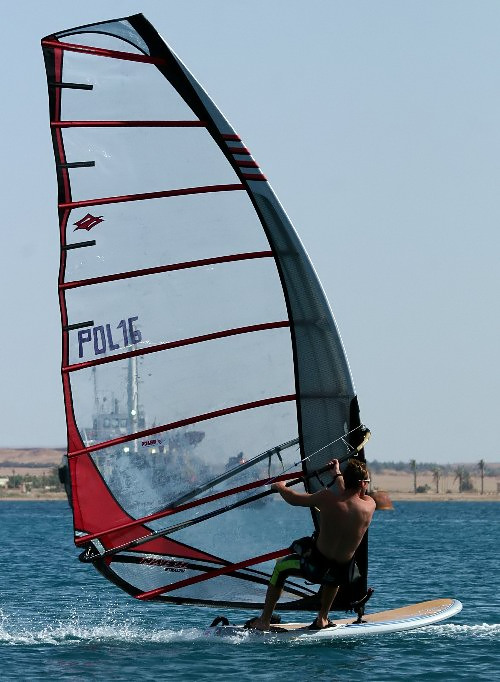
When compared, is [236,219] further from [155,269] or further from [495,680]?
[495,680]

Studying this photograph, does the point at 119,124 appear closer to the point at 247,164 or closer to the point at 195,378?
the point at 247,164

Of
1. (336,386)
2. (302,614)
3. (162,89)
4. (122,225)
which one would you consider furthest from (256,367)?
(302,614)

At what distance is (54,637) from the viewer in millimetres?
12000

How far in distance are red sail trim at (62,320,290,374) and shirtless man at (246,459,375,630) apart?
3.63 feet

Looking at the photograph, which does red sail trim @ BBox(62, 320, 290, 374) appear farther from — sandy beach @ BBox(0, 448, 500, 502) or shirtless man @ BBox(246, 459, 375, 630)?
sandy beach @ BBox(0, 448, 500, 502)

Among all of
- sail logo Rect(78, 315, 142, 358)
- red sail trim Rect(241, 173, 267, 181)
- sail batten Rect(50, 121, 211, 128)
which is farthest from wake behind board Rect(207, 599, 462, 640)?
sail batten Rect(50, 121, 211, 128)

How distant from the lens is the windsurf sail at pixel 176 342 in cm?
1073

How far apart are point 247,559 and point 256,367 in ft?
4.81

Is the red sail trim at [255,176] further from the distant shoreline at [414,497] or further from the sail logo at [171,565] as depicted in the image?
the distant shoreline at [414,497]

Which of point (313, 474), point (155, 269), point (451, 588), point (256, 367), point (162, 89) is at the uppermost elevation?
point (162, 89)

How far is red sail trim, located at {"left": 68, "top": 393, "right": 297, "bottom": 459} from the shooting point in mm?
11109

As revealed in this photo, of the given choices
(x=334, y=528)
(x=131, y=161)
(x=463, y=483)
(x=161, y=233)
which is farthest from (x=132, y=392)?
(x=463, y=483)

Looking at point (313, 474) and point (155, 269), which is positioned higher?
point (155, 269)

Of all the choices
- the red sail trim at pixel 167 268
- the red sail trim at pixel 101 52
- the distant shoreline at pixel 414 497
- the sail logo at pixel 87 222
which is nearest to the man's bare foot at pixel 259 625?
the red sail trim at pixel 167 268
